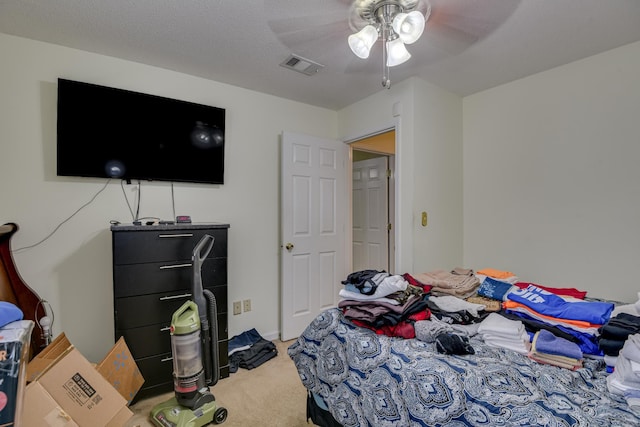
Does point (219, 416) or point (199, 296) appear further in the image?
point (199, 296)

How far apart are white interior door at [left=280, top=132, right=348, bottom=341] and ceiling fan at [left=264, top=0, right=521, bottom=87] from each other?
3.43 ft

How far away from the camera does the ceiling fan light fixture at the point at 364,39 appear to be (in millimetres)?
1661

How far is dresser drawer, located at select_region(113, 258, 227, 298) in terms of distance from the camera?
2.01m

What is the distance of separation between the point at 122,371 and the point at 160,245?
0.81 metres

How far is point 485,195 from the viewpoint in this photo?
2.99m

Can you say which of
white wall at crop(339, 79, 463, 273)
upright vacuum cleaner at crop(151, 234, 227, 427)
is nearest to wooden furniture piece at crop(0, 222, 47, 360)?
upright vacuum cleaner at crop(151, 234, 227, 427)

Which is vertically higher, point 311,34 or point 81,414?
point 311,34

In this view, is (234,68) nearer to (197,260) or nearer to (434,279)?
(197,260)

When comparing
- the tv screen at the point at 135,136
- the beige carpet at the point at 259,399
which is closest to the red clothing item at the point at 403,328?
the beige carpet at the point at 259,399

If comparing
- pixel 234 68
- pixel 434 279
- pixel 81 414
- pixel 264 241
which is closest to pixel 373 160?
pixel 264 241

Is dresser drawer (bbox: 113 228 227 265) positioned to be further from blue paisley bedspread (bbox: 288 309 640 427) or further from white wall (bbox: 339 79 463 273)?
white wall (bbox: 339 79 463 273)

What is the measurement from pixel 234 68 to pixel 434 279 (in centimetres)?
227

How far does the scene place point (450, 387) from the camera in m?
1.03

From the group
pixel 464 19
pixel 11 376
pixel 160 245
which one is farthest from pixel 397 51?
pixel 11 376
